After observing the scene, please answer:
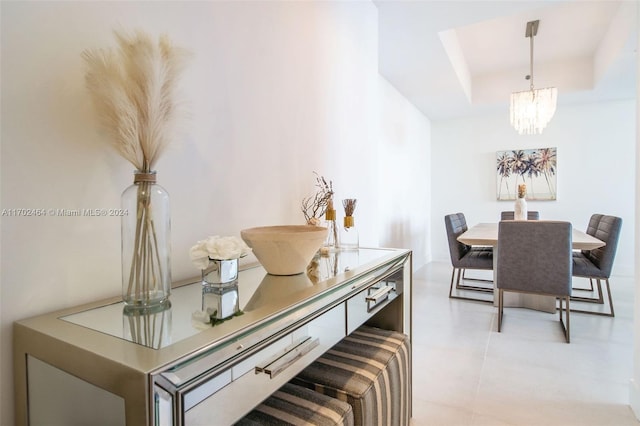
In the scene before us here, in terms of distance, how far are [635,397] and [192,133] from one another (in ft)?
7.85

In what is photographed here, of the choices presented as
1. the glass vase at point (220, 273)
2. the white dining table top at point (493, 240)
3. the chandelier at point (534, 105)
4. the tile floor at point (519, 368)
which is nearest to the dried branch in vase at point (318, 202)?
A: the glass vase at point (220, 273)

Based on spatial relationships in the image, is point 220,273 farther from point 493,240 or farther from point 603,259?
point 603,259

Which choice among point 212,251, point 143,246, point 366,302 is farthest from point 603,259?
point 143,246

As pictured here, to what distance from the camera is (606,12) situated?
3.12 m

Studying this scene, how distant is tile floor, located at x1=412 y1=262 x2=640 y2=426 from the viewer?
170 cm

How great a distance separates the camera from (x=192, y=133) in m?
1.10

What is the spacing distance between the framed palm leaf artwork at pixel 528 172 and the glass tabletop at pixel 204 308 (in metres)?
5.06

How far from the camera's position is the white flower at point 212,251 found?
812 millimetres

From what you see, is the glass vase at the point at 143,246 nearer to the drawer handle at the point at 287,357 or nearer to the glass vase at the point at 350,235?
the drawer handle at the point at 287,357

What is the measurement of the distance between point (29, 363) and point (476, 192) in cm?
586

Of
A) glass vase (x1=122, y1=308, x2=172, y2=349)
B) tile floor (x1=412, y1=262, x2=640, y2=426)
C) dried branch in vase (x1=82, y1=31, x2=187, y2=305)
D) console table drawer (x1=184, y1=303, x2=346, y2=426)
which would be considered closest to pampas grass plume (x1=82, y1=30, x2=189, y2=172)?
dried branch in vase (x1=82, y1=31, x2=187, y2=305)

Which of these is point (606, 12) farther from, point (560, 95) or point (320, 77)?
point (320, 77)

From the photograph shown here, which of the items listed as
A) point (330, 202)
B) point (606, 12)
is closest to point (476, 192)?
point (606, 12)

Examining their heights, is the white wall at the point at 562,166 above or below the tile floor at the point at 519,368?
above
